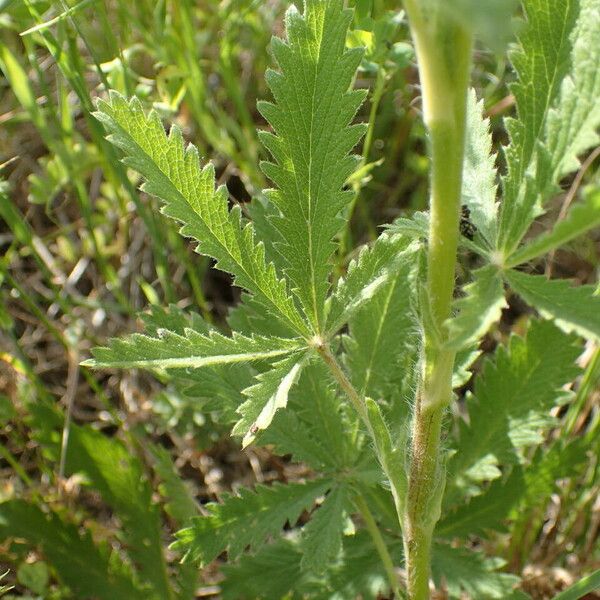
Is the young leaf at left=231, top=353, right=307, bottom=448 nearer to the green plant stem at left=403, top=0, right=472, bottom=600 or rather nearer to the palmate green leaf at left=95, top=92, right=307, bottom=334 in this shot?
the palmate green leaf at left=95, top=92, right=307, bottom=334

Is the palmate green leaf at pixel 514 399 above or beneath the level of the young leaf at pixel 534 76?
beneath

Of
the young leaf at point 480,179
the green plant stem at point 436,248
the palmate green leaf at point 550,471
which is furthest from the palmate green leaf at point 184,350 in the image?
the palmate green leaf at point 550,471

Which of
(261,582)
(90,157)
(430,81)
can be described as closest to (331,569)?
(261,582)

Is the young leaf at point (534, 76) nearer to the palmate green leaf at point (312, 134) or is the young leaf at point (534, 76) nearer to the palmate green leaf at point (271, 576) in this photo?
the palmate green leaf at point (312, 134)

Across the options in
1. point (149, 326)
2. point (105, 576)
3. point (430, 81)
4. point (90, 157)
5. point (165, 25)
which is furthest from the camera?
point (90, 157)

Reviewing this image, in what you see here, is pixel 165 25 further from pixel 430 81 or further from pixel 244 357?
pixel 430 81

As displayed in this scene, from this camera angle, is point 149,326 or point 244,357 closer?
point 244,357
